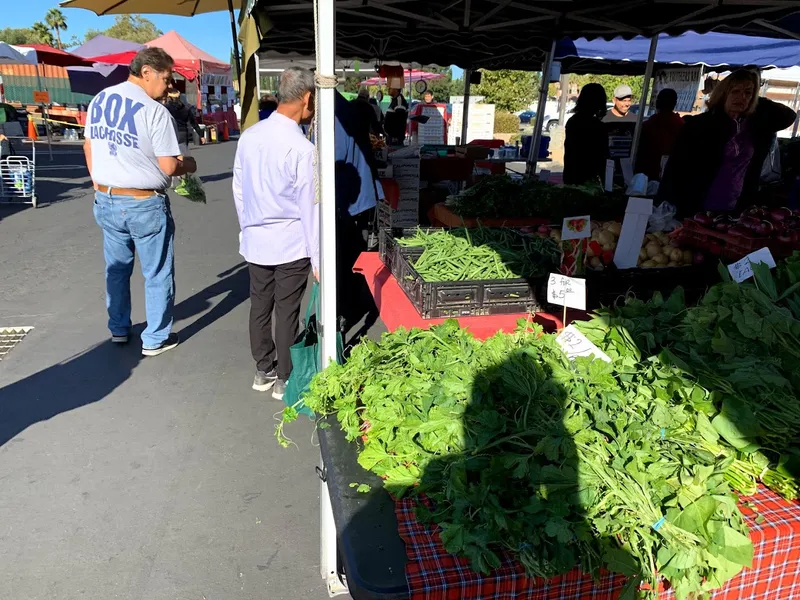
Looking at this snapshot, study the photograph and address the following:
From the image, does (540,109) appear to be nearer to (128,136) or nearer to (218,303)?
(218,303)

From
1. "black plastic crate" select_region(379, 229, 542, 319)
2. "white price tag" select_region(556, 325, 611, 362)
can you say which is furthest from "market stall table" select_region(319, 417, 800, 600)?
"black plastic crate" select_region(379, 229, 542, 319)

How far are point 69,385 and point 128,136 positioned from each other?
179 centimetres

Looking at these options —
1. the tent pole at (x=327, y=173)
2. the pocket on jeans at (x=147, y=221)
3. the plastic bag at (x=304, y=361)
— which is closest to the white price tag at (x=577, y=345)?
the tent pole at (x=327, y=173)

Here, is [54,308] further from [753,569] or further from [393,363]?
[753,569]

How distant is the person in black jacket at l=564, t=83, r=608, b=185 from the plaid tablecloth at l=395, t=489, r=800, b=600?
178 inches

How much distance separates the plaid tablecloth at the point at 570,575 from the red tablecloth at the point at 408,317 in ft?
4.05

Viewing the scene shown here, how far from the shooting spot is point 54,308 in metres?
5.55

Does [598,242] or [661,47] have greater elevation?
[661,47]

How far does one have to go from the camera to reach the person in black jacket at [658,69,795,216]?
4.01 meters

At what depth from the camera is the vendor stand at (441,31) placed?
2.24m

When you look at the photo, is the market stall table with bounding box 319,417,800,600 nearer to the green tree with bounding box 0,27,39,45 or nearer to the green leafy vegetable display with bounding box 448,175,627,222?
the green leafy vegetable display with bounding box 448,175,627,222

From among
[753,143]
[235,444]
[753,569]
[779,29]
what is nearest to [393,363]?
[753,569]

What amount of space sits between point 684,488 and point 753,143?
11.6 feet

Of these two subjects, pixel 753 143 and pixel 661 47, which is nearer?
pixel 753 143
